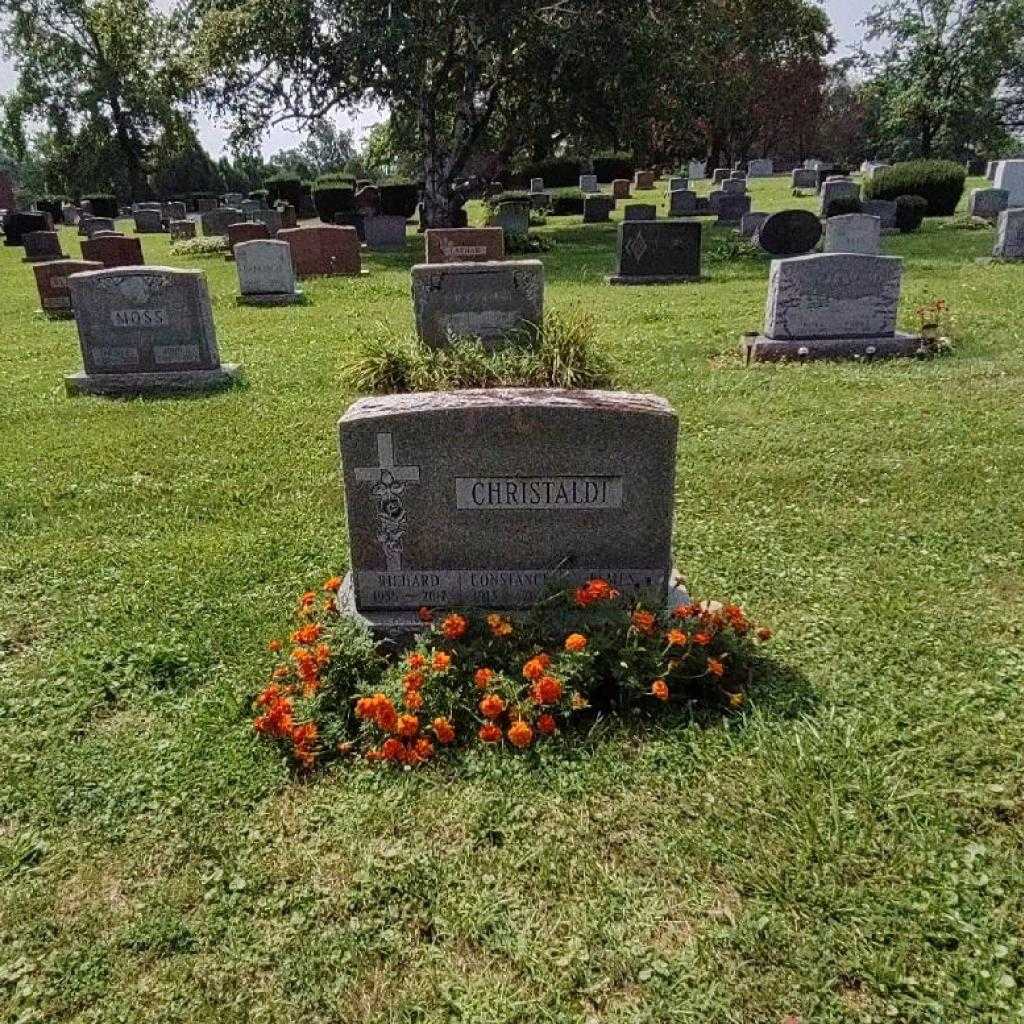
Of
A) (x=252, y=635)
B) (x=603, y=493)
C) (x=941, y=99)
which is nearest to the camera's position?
(x=603, y=493)

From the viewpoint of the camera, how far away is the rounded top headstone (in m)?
16.2

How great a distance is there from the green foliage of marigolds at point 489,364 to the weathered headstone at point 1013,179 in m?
20.7

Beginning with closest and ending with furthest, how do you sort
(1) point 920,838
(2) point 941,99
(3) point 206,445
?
(1) point 920,838
(3) point 206,445
(2) point 941,99

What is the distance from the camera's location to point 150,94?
44.5 m

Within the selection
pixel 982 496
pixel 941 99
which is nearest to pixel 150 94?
pixel 941 99

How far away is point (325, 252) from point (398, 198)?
58.7ft

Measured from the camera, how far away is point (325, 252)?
17.6 metres

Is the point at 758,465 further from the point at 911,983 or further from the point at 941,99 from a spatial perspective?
the point at 941,99

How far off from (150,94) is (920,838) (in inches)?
2079

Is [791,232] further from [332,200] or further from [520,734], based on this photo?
[332,200]

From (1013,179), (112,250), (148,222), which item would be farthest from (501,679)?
(148,222)

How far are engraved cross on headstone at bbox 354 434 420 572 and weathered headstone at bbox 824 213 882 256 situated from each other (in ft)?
45.4

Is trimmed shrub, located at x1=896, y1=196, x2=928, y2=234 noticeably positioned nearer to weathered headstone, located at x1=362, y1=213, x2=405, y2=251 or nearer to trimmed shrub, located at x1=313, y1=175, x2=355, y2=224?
weathered headstone, located at x1=362, y1=213, x2=405, y2=251

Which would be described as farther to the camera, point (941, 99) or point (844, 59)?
point (844, 59)
